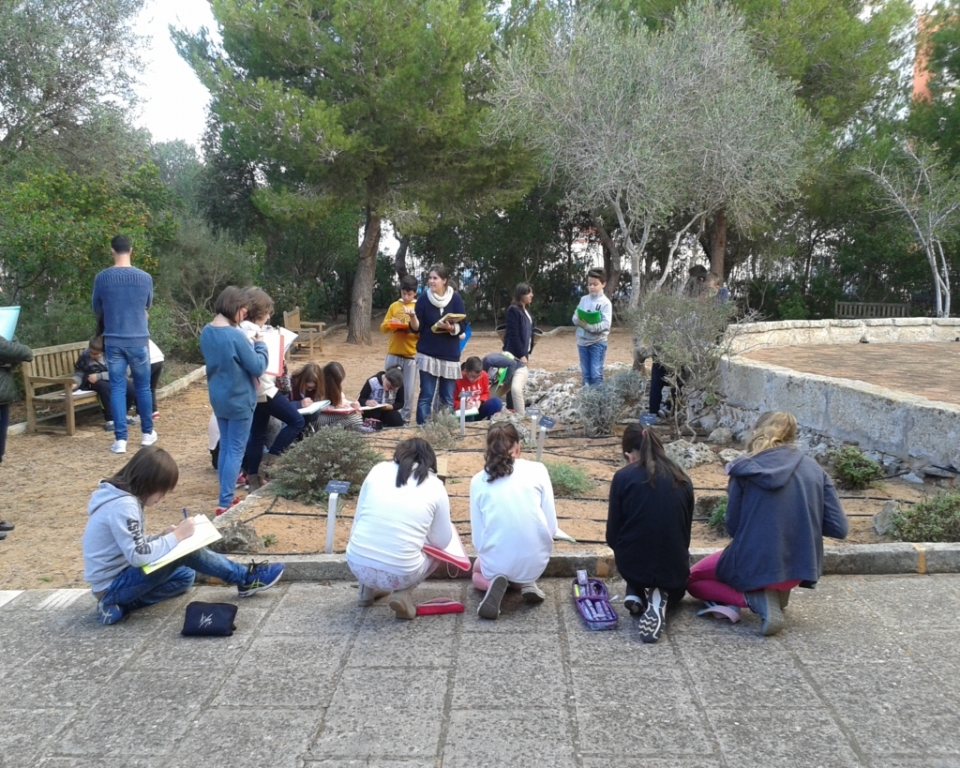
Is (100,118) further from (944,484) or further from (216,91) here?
(944,484)

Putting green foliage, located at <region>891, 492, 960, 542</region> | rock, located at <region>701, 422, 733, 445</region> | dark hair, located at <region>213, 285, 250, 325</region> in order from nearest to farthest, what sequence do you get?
green foliage, located at <region>891, 492, 960, 542</region> → dark hair, located at <region>213, 285, 250, 325</region> → rock, located at <region>701, 422, 733, 445</region>

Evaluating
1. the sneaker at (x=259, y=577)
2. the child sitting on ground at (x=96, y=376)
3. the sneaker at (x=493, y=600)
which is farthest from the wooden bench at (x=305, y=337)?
the sneaker at (x=493, y=600)

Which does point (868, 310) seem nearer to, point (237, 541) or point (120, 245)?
point (120, 245)

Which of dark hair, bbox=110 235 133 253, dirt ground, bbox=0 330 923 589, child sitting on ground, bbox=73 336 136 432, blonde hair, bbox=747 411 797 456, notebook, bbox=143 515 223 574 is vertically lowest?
dirt ground, bbox=0 330 923 589

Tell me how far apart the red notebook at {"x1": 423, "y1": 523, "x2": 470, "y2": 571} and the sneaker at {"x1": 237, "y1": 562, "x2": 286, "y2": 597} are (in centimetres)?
84

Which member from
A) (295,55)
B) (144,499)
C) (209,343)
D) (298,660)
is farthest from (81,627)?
(295,55)

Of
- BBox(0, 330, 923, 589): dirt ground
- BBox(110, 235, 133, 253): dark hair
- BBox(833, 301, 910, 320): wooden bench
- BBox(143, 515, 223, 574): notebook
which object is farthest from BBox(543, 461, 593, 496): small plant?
BBox(833, 301, 910, 320): wooden bench

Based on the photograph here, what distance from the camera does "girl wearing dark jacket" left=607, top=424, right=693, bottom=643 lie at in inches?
154

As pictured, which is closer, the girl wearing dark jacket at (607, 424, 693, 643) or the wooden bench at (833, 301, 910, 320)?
the girl wearing dark jacket at (607, 424, 693, 643)

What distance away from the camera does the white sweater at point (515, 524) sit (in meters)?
4.04

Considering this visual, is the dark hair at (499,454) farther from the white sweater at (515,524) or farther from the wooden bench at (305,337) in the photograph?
the wooden bench at (305,337)

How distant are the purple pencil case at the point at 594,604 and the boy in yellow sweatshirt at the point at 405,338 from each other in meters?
4.41

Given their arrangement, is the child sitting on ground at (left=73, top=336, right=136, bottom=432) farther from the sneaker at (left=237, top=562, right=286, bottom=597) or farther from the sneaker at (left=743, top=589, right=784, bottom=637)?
the sneaker at (left=743, top=589, right=784, bottom=637)

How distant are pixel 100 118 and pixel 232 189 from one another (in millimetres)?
8250
